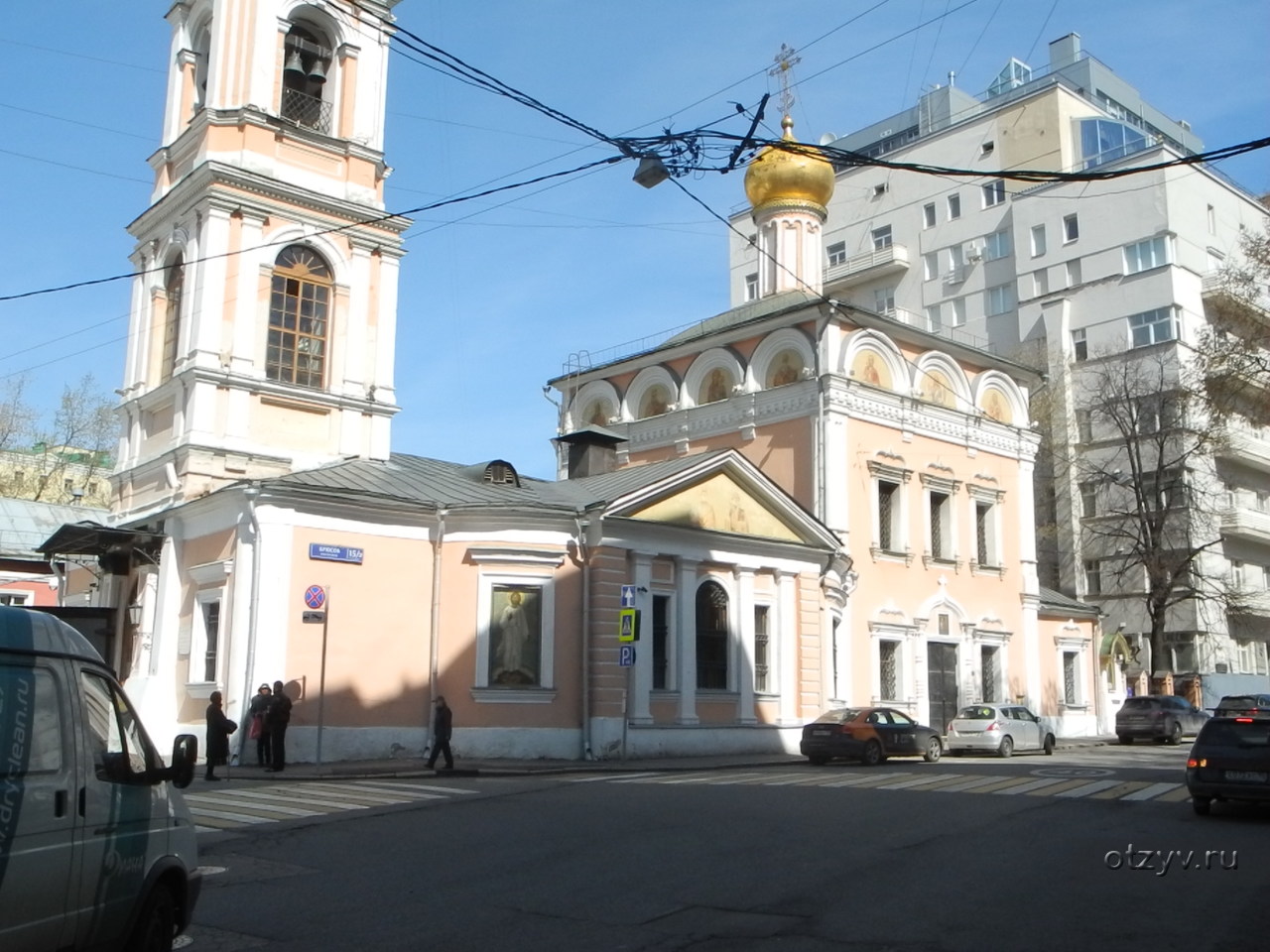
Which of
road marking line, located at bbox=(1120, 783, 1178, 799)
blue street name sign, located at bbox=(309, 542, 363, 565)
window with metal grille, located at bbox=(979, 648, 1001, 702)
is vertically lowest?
road marking line, located at bbox=(1120, 783, 1178, 799)

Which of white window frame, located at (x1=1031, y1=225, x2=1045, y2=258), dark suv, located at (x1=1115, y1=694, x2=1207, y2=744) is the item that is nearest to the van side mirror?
dark suv, located at (x1=1115, y1=694, x2=1207, y2=744)

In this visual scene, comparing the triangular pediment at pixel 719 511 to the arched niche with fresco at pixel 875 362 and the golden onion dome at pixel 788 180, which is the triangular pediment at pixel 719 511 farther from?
the golden onion dome at pixel 788 180

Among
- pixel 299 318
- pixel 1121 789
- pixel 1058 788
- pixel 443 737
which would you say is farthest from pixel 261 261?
pixel 1121 789

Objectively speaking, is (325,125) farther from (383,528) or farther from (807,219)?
(807,219)

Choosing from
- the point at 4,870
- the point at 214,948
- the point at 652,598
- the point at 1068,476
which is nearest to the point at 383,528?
the point at 652,598

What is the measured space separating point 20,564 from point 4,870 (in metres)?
34.3

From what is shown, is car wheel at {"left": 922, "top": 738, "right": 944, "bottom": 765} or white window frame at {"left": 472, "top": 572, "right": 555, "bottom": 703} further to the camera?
car wheel at {"left": 922, "top": 738, "right": 944, "bottom": 765}

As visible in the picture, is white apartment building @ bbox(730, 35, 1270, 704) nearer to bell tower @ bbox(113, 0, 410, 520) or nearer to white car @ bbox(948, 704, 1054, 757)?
white car @ bbox(948, 704, 1054, 757)

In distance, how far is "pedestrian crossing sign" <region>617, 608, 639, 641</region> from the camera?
21.9 meters

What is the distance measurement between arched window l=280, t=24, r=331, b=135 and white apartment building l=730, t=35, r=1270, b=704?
16.7 metres

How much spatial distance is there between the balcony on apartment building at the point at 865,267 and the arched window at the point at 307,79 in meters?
36.9

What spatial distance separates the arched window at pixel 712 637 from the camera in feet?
83.6

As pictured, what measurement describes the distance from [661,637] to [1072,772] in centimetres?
814

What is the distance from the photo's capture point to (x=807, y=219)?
38.1m
